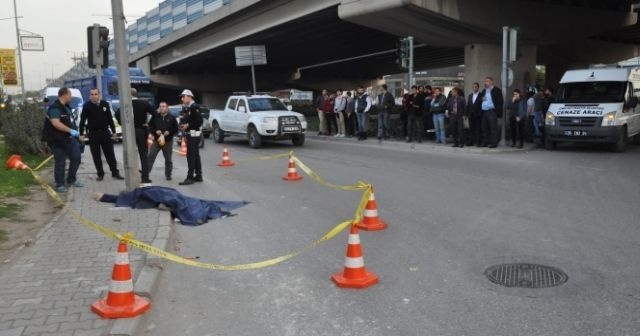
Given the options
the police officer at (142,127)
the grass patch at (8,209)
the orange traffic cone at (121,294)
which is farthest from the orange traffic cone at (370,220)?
the police officer at (142,127)

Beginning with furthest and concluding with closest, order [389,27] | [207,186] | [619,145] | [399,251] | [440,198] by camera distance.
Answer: [389,27] → [619,145] → [207,186] → [440,198] → [399,251]

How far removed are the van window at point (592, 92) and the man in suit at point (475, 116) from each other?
2259mm

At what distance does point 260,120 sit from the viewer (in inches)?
768

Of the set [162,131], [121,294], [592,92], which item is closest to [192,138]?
[162,131]

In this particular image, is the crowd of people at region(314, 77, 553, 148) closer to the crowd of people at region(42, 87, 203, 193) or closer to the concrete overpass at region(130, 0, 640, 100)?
the concrete overpass at region(130, 0, 640, 100)

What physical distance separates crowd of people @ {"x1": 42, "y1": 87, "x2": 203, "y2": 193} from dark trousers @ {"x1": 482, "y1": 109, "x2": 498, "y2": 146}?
8860 mm

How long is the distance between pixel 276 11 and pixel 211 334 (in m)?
25.3

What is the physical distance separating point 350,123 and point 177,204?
15.8 meters

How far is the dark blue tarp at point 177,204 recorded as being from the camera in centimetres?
816

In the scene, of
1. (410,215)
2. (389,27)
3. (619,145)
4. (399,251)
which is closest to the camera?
(399,251)

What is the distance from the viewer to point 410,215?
26.8 ft

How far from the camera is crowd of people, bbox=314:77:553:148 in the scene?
16.8 m

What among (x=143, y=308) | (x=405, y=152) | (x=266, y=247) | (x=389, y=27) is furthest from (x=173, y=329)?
(x=389, y=27)

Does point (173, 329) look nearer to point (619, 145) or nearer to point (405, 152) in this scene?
point (405, 152)
